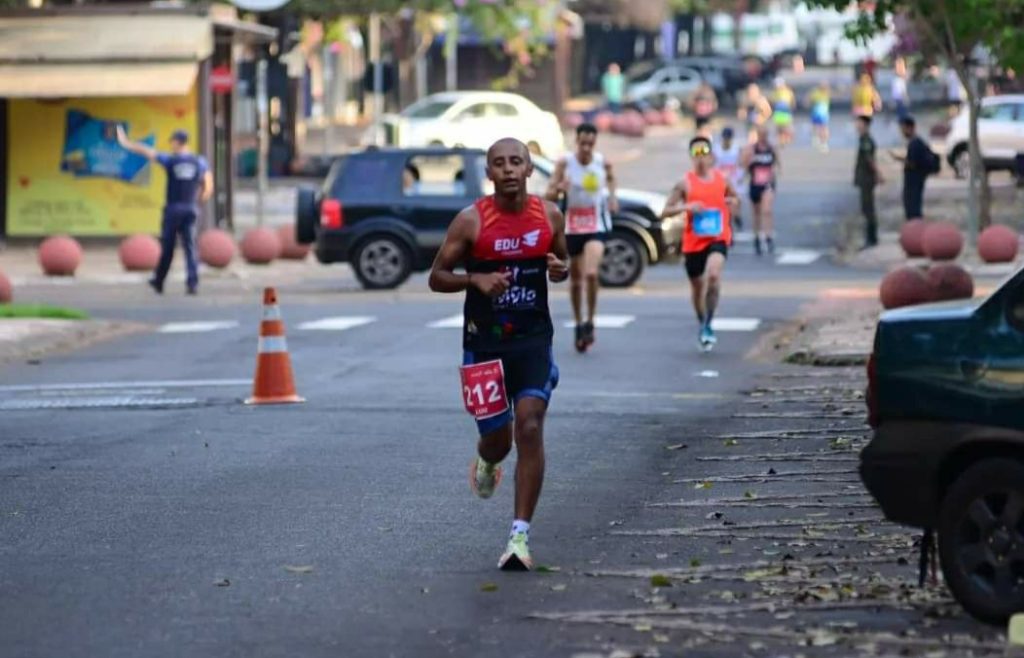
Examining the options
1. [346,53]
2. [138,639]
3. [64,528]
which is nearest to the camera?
[138,639]

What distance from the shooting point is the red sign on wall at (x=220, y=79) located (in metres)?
36.0

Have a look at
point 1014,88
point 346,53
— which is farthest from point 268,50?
point 346,53

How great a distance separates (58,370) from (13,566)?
10.5 meters

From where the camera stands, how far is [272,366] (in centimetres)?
1630

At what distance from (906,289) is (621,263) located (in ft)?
28.4

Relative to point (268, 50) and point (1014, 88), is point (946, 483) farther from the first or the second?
point (1014, 88)

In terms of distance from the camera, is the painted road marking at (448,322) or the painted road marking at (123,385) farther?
the painted road marking at (448,322)

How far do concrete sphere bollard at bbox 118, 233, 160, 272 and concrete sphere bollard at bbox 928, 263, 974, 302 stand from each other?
14.2 meters

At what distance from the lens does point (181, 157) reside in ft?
88.5

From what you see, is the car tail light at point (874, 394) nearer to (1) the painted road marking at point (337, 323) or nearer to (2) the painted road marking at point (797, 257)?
(1) the painted road marking at point (337, 323)

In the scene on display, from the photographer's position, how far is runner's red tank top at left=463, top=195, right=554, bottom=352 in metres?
9.64

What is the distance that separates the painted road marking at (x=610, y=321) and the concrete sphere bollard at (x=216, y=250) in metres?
8.35

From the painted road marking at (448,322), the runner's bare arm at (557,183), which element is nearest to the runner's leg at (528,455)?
the runner's bare arm at (557,183)

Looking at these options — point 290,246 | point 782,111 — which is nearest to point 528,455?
point 290,246
